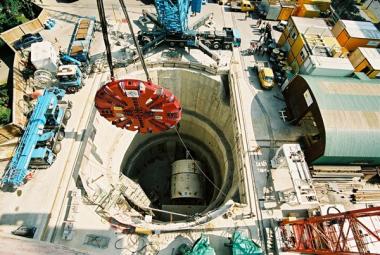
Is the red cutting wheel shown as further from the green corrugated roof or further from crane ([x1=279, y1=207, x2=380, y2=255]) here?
the green corrugated roof

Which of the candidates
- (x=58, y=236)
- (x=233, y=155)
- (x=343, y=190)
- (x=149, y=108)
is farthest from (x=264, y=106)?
(x=58, y=236)

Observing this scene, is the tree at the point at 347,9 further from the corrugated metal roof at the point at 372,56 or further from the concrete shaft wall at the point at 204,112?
the concrete shaft wall at the point at 204,112

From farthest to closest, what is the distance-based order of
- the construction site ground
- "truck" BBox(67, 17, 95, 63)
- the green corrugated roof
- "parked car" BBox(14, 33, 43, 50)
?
"parked car" BBox(14, 33, 43, 50), "truck" BBox(67, 17, 95, 63), the green corrugated roof, the construction site ground

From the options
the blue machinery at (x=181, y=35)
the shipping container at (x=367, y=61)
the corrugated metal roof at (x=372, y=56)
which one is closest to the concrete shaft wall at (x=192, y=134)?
the blue machinery at (x=181, y=35)

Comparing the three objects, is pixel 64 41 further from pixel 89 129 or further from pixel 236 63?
pixel 236 63

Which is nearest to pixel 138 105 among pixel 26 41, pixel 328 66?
pixel 328 66

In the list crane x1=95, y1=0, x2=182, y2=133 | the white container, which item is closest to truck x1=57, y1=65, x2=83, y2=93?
the white container
